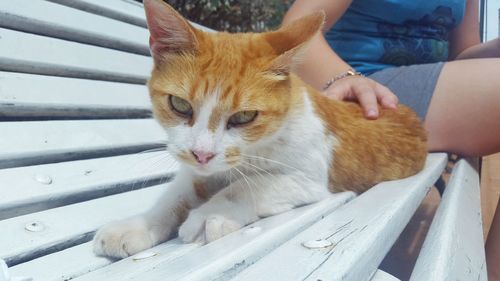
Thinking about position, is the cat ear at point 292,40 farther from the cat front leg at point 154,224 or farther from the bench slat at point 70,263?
the bench slat at point 70,263

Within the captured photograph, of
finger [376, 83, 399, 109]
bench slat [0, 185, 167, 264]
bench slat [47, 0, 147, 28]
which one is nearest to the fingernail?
finger [376, 83, 399, 109]

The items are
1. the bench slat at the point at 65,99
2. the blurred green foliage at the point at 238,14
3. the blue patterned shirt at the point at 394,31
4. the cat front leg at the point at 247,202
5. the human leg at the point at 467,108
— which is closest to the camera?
the cat front leg at the point at 247,202

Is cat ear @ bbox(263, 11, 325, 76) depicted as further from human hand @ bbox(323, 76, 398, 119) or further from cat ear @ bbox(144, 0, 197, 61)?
human hand @ bbox(323, 76, 398, 119)

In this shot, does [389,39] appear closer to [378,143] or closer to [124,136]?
[378,143]

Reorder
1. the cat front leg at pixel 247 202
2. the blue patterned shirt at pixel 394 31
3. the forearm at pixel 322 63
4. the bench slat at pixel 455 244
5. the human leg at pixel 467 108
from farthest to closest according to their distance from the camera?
the blue patterned shirt at pixel 394 31 < the forearm at pixel 322 63 < the human leg at pixel 467 108 < the cat front leg at pixel 247 202 < the bench slat at pixel 455 244

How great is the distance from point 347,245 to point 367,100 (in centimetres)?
99

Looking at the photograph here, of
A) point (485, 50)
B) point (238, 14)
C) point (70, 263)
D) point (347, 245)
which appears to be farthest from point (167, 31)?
point (238, 14)

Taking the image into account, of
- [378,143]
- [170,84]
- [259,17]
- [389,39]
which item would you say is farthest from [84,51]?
[259,17]

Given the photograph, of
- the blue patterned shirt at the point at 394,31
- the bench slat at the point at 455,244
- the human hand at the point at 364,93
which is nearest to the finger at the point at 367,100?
the human hand at the point at 364,93

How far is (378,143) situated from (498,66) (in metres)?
0.57

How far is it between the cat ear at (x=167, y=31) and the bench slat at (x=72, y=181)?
1.13 ft

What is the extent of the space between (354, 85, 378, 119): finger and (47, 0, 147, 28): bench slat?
1243 millimetres

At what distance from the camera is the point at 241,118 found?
119cm

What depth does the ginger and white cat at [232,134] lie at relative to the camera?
111 centimetres
